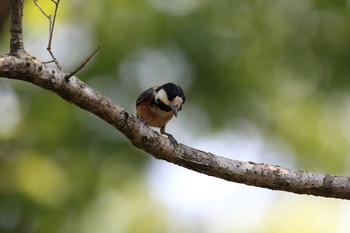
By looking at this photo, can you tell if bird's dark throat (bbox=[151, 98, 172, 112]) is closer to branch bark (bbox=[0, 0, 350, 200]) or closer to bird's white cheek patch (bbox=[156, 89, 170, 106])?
bird's white cheek patch (bbox=[156, 89, 170, 106])

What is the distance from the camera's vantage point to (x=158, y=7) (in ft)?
26.5

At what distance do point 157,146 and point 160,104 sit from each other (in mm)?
1401

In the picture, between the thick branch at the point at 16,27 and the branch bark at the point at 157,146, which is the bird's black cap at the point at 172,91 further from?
the thick branch at the point at 16,27

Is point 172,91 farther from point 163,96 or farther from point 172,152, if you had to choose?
point 172,152

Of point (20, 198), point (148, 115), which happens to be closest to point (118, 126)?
point (148, 115)

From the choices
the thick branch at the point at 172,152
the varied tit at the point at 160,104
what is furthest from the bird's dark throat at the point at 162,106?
the thick branch at the point at 172,152

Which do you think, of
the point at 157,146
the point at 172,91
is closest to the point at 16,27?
the point at 157,146

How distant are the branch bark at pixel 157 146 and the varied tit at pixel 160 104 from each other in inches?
46.9

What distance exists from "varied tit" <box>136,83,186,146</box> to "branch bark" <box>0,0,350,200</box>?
1.19m

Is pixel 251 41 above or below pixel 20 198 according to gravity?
above

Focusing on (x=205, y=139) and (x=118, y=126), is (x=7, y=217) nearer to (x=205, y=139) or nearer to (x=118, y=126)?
(x=205, y=139)

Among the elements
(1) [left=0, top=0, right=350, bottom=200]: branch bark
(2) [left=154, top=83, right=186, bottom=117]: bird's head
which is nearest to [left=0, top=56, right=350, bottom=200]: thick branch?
(1) [left=0, top=0, right=350, bottom=200]: branch bark

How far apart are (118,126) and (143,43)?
191 inches

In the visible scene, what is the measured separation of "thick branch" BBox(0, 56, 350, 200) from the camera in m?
3.00
